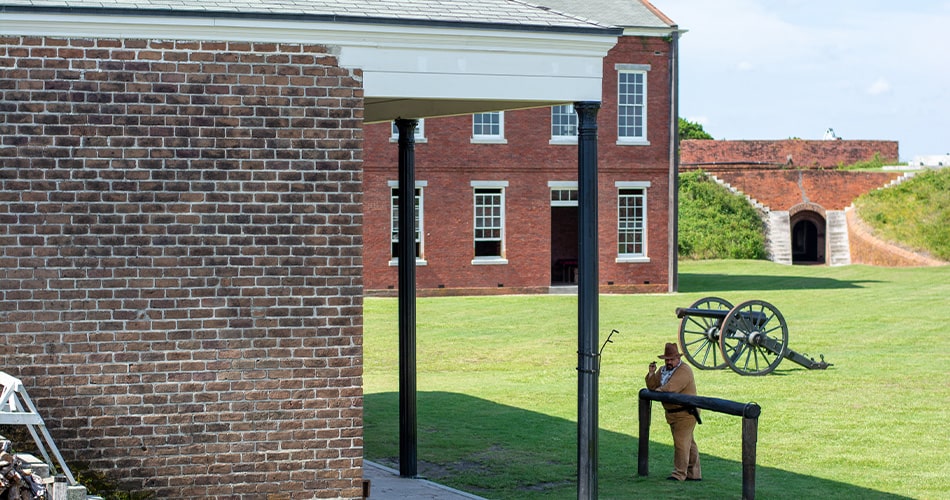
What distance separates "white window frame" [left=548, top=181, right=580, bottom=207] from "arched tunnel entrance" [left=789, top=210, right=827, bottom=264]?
17256 millimetres

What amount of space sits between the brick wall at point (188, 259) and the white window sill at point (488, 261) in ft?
85.4

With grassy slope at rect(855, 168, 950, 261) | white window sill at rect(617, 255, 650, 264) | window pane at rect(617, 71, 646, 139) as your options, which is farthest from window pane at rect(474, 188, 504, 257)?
grassy slope at rect(855, 168, 950, 261)

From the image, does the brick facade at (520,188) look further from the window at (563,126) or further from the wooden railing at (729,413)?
the wooden railing at (729,413)

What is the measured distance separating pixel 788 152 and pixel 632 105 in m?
22.4

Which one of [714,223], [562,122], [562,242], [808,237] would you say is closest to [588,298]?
[562,122]

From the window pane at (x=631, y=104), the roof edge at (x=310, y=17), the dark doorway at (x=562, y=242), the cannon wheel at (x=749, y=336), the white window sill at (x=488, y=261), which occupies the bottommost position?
the cannon wheel at (x=749, y=336)

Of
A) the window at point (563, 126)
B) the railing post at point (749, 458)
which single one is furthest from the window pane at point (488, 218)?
the railing post at point (749, 458)

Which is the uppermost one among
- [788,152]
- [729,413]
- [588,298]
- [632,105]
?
[788,152]

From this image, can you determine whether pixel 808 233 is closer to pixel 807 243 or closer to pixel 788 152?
pixel 807 243

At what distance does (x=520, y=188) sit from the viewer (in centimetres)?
3475

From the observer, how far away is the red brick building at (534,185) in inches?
1331

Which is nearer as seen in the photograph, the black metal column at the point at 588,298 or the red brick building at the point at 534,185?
the black metal column at the point at 588,298

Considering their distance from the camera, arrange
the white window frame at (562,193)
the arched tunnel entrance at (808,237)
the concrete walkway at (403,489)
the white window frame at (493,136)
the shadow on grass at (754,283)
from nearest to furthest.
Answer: the concrete walkway at (403,489), the white window frame at (493,136), the white window frame at (562,193), the shadow on grass at (754,283), the arched tunnel entrance at (808,237)

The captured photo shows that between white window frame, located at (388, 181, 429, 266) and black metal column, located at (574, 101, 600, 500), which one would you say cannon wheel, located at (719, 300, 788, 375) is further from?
white window frame, located at (388, 181, 429, 266)
